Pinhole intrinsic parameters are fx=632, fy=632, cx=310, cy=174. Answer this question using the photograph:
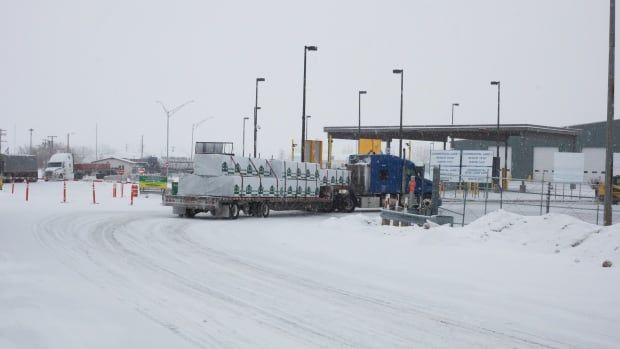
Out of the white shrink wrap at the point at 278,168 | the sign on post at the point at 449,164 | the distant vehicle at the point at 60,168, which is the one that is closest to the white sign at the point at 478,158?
the sign on post at the point at 449,164

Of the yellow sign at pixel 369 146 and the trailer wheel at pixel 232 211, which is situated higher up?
the yellow sign at pixel 369 146

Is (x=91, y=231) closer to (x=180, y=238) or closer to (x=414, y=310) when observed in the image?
(x=180, y=238)

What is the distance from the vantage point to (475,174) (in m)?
28.3

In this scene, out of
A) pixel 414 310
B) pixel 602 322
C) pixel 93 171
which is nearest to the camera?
pixel 602 322

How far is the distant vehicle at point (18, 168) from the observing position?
219ft

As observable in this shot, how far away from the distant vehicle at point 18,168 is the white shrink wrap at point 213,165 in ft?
153

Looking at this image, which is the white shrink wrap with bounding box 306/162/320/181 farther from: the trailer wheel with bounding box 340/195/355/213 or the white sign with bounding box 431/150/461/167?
the white sign with bounding box 431/150/461/167

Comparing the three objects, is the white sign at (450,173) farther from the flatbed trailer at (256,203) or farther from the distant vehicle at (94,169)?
the distant vehicle at (94,169)

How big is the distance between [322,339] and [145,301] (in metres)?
3.06

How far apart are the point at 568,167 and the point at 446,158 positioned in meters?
17.4

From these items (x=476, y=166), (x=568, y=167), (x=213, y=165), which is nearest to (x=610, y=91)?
(x=476, y=166)

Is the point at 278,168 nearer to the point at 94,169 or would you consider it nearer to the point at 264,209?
the point at 264,209

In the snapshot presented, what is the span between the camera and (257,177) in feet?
89.5

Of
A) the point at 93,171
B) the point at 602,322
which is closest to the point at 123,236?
the point at 602,322
